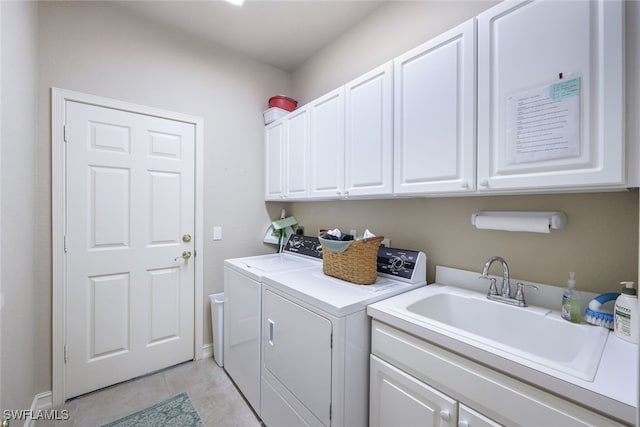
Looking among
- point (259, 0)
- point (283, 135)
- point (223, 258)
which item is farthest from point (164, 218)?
point (259, 0)

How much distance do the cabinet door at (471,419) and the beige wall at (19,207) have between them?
1884mm

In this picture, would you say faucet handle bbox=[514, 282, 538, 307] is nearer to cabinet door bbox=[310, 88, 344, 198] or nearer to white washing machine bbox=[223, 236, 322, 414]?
cabinet door bbox=[310, 88, 344, 198]

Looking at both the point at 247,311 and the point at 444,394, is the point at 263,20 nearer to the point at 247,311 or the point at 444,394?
the point at 247,311

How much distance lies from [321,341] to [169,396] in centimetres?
148

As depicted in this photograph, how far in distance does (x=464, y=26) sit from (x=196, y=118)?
2.11 metres

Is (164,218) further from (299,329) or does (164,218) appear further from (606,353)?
(606,353)

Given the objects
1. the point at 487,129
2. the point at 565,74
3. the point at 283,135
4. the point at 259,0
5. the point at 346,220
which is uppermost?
the point at 259,0

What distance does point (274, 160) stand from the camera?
2.59 m

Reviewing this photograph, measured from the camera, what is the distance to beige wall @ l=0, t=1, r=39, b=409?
47.9 inches

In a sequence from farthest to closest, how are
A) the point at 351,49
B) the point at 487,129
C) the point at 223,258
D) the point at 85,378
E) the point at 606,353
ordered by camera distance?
the point at 223,258
the point at 351,49
the point at 85,378
the point at 487,129
the point at 606,353

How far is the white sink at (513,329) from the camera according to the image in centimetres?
82

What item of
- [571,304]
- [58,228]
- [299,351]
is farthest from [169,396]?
[571,304]

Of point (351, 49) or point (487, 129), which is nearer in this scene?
point (487, 129)

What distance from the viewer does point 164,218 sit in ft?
7.29
